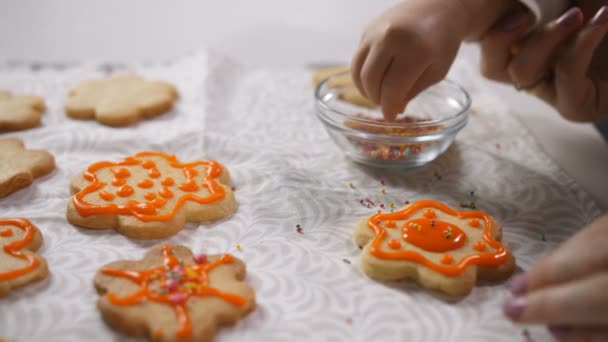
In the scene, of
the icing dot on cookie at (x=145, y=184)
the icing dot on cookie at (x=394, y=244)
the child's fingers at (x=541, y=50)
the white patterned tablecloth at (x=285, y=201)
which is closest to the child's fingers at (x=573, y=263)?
the white patterned tablecloth at (x=285, y=201)

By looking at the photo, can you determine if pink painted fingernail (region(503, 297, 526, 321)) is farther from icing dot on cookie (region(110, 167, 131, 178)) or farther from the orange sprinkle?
icing dot on cookie (region(110, 167, 131, 178))

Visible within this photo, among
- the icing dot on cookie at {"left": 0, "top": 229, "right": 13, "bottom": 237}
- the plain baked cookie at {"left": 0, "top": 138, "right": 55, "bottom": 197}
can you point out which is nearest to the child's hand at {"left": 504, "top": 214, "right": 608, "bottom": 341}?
the icing dot on cookie at {"left": 0, "top": 229, "right": 13, "bottom": 237}

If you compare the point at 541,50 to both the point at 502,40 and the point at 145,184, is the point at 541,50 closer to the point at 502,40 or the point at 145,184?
the point at 502,40

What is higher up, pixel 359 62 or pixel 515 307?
pixel 359 62

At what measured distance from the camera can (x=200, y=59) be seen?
197cm

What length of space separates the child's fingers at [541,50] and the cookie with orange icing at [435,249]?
1.53 feet

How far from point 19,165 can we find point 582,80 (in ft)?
4.33

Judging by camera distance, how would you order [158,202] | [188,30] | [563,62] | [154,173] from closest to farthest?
[158,202] → [154,173] → [563,62] → [188,30]

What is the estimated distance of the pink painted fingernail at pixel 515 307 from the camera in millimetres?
857

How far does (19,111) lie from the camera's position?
156 cm

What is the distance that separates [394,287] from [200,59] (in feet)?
3.92

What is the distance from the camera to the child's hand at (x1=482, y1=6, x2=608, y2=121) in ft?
4.53

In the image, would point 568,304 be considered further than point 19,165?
No

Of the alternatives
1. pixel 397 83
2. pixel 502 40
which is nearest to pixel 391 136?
pixel 397 83
